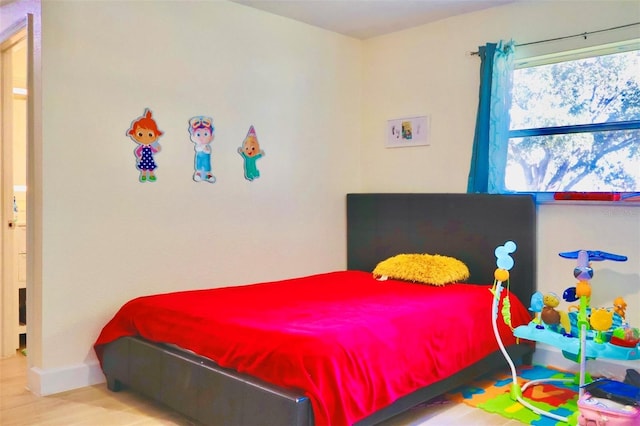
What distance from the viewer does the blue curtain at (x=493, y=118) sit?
386cm

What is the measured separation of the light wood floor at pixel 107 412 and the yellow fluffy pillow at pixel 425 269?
93cm

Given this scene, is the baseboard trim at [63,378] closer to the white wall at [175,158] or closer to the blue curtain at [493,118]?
the white wall at [175,158]

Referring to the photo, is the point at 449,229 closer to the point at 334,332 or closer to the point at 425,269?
the point at 425,269

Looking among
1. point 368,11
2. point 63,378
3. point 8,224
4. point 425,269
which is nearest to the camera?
point 63,378

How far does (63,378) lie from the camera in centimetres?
321

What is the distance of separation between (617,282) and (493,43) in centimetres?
184

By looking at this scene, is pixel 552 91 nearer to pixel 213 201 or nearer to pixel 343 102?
pixel 343 102

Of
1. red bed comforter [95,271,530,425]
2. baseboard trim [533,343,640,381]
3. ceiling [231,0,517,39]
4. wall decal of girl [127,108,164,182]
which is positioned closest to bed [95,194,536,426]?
red bed comforter [95,271,530,425]

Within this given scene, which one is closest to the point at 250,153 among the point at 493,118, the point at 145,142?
the point at 145,142

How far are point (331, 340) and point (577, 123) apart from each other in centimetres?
241

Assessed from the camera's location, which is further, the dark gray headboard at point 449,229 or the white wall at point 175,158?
the dark gray headboard at point 449,229

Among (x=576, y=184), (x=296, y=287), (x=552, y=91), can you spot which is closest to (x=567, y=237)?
(x=576, y=184)

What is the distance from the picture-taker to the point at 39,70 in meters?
3.13

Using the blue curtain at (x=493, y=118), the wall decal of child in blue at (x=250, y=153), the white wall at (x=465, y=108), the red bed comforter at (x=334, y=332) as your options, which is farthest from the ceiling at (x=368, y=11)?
the red bed comforter at (x=334, y=332)
